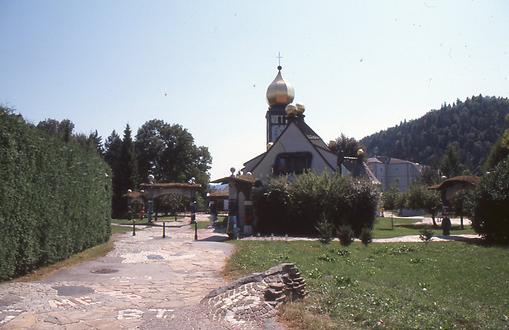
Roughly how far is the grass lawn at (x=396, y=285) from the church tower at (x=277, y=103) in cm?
3392

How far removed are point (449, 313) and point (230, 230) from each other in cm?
1677

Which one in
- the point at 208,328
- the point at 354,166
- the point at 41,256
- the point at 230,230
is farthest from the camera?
the point at 354,166

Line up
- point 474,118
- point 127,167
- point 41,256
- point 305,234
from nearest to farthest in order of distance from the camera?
point 41,256 → point 305,234 → point 127,167 → point 474,118

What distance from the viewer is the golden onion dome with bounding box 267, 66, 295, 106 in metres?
52.2

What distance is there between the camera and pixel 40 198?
12289 mm

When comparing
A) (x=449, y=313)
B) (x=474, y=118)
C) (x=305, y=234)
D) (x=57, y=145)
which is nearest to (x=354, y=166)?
(x=305, y=234)

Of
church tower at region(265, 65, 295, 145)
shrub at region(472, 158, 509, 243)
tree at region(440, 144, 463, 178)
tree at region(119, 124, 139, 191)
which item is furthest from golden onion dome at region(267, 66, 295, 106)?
tree at region(440, 144, 463, 178)

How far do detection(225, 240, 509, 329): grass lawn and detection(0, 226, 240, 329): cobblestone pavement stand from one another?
4.80 ft

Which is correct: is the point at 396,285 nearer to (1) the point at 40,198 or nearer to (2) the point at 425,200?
(1) the point at 40,198

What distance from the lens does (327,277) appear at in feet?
37.1

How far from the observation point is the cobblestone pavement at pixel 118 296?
722 centimetres

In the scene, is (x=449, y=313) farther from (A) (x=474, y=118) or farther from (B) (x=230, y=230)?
(A) (x=474, y=118)

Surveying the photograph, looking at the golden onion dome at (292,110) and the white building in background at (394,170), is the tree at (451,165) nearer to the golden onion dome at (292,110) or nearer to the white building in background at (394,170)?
the white building in background at (394,170)

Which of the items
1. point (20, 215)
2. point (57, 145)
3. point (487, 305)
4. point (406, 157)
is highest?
point (406, 157)
